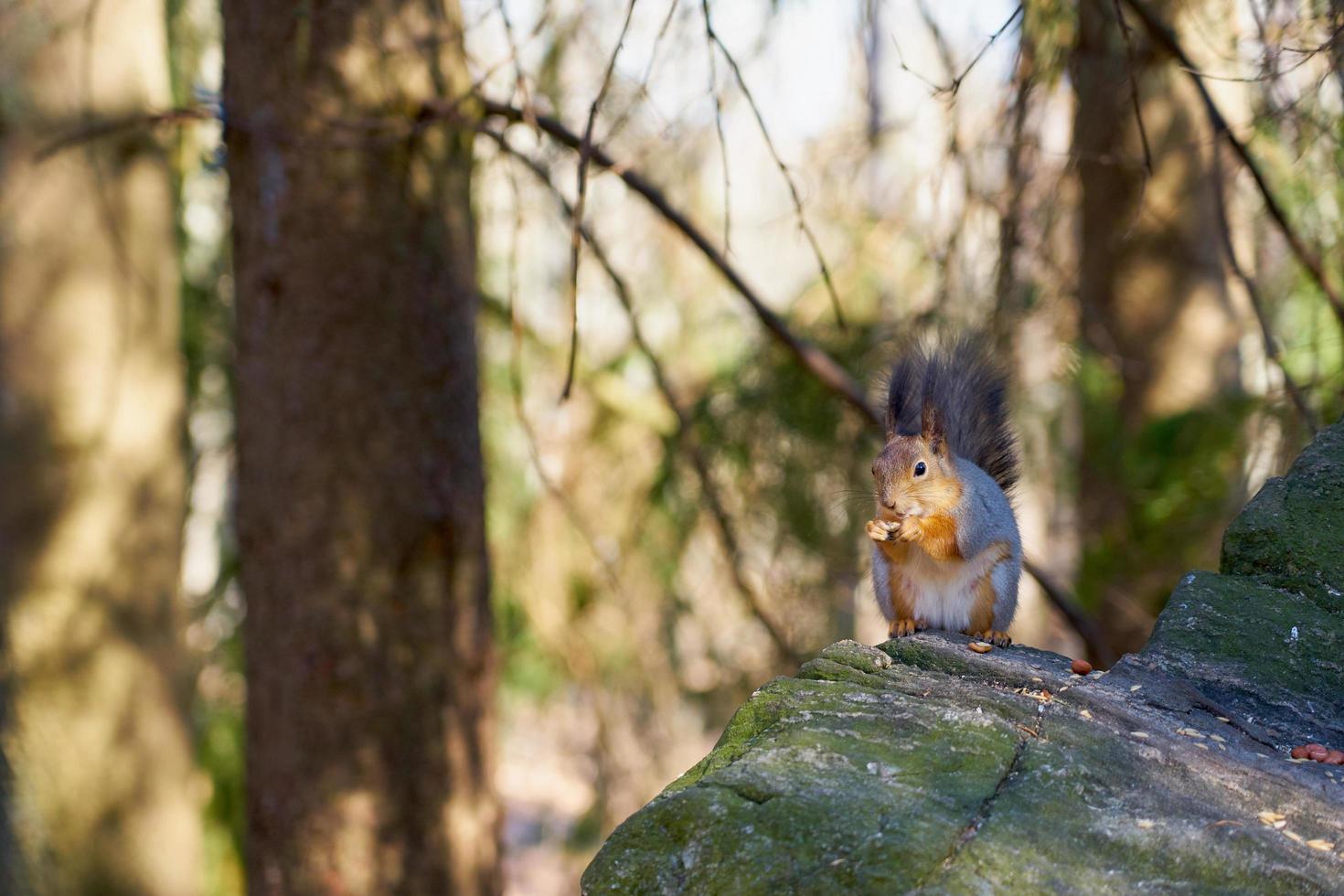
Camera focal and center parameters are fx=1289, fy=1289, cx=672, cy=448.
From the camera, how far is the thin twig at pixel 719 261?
2.63m

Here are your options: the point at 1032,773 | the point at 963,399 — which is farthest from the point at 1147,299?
the point at 1032,773

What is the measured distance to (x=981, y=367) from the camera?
7.03ft

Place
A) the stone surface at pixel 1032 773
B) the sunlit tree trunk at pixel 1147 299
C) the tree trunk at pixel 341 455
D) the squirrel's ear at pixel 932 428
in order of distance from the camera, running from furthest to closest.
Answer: the sunlit tree trunk at pixel 1147 299, the tree trunk at pixel 341 455, the squirrel's ear at pixel 932 428, the stone surface at pixel 1032 773

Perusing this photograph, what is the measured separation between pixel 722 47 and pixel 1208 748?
1066mm

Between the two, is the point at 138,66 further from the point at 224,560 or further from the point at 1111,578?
the point at 1111,578

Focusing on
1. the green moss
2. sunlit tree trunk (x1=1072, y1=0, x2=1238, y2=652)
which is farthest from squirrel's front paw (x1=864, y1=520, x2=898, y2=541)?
sunlit tree trunk (x1=1072, y1=0, x2=1238, y2=652)

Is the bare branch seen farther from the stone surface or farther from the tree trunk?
the stone surface

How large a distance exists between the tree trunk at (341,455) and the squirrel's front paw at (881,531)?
1111 millimetres

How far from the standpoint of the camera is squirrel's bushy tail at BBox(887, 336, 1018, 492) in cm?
200

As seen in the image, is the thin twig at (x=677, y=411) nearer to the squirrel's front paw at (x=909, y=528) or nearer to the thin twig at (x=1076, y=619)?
the thin twig at (x=1076, y=619)

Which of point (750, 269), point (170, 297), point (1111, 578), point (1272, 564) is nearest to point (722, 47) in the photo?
point (1272, 564)

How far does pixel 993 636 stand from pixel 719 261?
1.17 m

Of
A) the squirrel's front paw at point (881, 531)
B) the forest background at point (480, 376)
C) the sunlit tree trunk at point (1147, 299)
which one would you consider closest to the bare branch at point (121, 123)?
the forest background at point (480, 376)

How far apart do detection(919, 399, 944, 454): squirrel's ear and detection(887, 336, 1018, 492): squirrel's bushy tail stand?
0.07 feet
